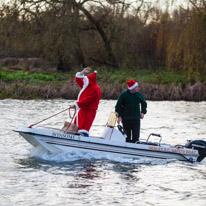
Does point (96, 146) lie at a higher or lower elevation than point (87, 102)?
lower

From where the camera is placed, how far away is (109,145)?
399 inches

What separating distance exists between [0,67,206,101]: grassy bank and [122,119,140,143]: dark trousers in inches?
533

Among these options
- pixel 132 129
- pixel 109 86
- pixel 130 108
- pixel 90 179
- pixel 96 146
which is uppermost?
pixel 130 108

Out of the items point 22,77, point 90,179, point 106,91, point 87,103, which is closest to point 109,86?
point 106,91

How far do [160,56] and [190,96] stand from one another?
30.9ft

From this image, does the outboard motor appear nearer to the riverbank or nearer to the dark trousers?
the dark trousers

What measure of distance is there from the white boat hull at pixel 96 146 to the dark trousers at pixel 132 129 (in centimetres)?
31

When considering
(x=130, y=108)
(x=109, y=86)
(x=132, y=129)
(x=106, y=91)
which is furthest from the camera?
(x=109, y=86)

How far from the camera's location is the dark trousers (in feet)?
34.0

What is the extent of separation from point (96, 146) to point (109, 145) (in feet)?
0.89

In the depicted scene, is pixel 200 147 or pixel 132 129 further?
pixel 200 147

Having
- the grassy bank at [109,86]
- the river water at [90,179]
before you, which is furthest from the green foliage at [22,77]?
the river water at [90,179]

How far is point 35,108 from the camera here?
2044 centimetres

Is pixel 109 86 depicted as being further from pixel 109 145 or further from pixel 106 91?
pixel 109 145
